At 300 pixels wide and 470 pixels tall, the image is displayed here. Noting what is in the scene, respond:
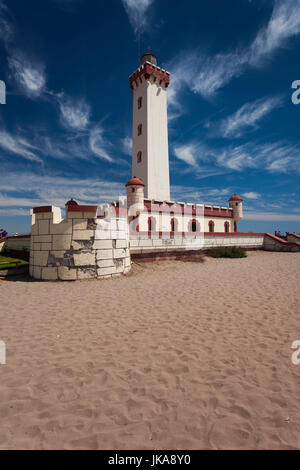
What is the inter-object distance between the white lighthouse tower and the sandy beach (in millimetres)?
18157

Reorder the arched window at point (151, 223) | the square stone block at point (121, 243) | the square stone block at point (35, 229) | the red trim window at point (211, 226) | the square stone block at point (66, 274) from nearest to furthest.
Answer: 1. the square stone block at point (66, 274)
2. the square stone block at point (35, 229)
3. the square stone block at point (121, 243)
4. the arched window at point (151, 223)
5. the red trim window at point (211, 226)

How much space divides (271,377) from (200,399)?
0.98m

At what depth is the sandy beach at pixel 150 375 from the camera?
5.87 ft

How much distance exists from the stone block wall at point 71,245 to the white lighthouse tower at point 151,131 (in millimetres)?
14263

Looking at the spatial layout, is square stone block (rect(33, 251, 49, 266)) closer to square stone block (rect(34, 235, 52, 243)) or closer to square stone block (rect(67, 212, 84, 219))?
square stone block (rect(34, 235, 52, 243))

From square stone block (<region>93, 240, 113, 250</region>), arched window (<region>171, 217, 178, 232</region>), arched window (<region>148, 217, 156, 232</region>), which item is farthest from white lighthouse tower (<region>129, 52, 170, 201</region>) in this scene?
square stone block (<region>93, 240, 113, 250</region>)

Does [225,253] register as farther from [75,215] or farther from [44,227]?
[44,227]

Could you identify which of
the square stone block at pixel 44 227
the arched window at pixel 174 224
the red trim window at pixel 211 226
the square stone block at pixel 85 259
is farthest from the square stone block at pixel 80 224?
the red trim window at pixel 211 226

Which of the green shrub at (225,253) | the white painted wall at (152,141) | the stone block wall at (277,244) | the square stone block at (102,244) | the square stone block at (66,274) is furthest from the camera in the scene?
the white painted wall at (152,141)

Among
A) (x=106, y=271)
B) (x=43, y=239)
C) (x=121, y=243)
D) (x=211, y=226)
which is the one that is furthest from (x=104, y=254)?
(x=211, y=226)

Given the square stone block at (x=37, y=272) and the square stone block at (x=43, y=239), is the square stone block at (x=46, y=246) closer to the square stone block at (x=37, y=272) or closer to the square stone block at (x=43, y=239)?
the square stone block at (x=43, y=239)

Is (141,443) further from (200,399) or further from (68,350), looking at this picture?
(68,350)

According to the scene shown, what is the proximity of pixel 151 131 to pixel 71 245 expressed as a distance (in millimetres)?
19165
